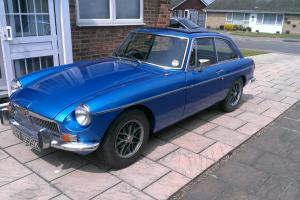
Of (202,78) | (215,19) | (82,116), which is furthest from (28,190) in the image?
(215,19)

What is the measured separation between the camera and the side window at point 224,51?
534 cm

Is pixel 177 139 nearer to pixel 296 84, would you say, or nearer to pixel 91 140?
pixel 91 140

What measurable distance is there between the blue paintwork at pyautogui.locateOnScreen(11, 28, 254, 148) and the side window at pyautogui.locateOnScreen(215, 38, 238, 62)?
294 mm

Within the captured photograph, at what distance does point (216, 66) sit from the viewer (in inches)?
201

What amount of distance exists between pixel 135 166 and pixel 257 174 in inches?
60.5

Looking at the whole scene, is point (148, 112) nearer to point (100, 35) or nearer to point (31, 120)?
point (31, 120)

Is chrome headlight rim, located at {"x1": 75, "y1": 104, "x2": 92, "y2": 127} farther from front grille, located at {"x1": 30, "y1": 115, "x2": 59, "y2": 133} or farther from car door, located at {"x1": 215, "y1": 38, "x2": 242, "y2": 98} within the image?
car door, located at {"x1": 215, "y1": 38, "x2": 242, "y2": 98}

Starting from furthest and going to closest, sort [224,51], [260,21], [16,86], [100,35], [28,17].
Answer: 1. [260,21]
2. [100,35]
3. [28,17]
4. [224,51]
5. [16,86]

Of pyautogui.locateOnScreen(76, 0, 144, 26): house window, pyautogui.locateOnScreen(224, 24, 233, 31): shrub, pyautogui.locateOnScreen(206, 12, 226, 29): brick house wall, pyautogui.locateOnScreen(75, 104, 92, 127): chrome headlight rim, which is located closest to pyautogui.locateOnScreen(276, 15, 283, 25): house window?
pyautogui.locateOnScreen(224, 24, 233, 31): shrub

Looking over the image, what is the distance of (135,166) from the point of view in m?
3.79

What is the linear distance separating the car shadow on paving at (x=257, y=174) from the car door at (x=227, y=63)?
3.50 ft

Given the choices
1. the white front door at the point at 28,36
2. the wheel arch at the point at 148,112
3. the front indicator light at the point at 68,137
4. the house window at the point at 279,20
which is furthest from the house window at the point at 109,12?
the house window at the point at 279,20

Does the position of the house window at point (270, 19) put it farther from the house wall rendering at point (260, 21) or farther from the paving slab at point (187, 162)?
the paving slab at point (187, 162)

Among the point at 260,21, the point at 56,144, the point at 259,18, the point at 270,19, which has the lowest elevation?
the point at 56,144
